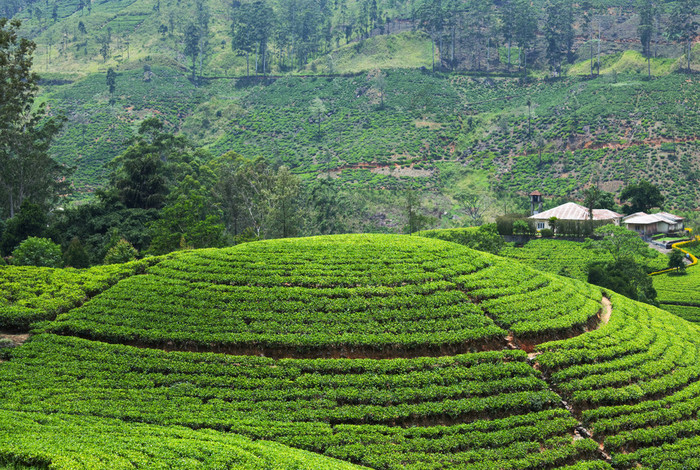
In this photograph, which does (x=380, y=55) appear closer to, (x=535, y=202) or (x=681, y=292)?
(x=535, y=202)

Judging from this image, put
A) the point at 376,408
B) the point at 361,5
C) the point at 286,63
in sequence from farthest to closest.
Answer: the point at 361,5
the point at 286,63
the point at 376,408

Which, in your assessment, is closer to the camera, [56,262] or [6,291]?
[6,291]

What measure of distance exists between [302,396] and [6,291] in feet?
61.1

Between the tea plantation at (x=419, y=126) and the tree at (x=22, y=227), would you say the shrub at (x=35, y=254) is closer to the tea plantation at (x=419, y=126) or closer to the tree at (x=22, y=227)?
the tree at (x=22, y=227)

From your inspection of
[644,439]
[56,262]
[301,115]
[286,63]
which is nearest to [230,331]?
[644,439]

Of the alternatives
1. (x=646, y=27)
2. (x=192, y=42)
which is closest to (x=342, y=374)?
(x=192, y=42)

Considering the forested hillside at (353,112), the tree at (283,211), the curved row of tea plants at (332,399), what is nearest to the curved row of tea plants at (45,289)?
the curved row of tea plants at (332,399)

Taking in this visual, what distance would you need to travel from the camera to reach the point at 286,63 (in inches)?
5679

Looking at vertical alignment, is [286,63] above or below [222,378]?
above

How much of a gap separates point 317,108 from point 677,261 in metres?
82.7

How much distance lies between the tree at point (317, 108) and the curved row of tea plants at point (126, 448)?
330 feet

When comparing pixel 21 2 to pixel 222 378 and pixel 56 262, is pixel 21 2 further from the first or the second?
pixel 222 378

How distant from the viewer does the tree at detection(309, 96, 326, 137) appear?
11519cm

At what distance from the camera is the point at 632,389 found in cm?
2319
